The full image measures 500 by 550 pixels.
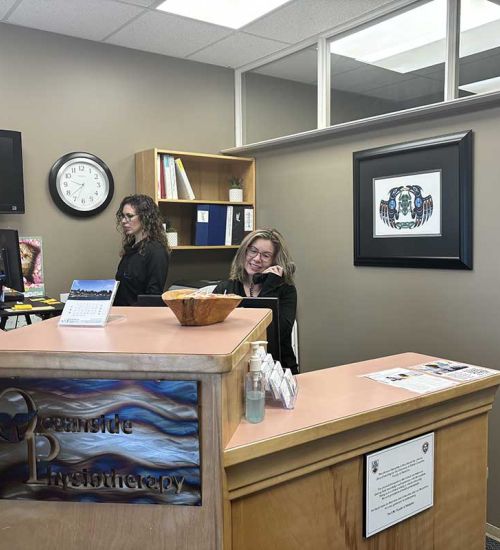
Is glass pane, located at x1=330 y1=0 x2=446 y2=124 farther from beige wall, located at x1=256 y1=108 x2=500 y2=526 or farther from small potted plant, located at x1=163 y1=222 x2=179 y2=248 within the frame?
small potted plant, located at x1=163 y1=222 x2=179 y2=248

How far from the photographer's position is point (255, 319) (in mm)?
1478

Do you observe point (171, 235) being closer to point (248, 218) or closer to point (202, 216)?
point (202, 216)

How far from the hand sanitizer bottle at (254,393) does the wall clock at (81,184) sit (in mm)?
2621

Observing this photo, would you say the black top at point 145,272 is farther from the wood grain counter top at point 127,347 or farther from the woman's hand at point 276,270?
the wood grain counter top at point 127,347

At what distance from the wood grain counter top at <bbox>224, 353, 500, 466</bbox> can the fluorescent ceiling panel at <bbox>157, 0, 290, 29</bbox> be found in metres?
2.24

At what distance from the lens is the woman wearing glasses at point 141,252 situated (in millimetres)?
3221

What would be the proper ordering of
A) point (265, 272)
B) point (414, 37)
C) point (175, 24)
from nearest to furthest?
point (265, 272) → point (414, 37) → point (175, 24)

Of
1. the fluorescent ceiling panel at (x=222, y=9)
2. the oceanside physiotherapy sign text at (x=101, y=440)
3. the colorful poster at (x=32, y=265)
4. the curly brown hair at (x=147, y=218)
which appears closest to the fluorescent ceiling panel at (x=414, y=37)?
the fluorescent ceiling panel at (x=222, y=9)

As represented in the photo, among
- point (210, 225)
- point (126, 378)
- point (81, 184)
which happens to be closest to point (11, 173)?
point (81, 184)

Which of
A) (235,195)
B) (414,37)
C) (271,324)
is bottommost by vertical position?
(271,324)

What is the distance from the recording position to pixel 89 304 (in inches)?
55.1

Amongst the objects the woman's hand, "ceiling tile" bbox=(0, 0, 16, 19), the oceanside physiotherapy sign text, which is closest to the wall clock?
"ceiling tile" bbox=(0, 0, 16, 19)

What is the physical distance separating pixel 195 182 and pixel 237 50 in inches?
38.0

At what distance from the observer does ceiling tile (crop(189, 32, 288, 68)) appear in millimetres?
3606
